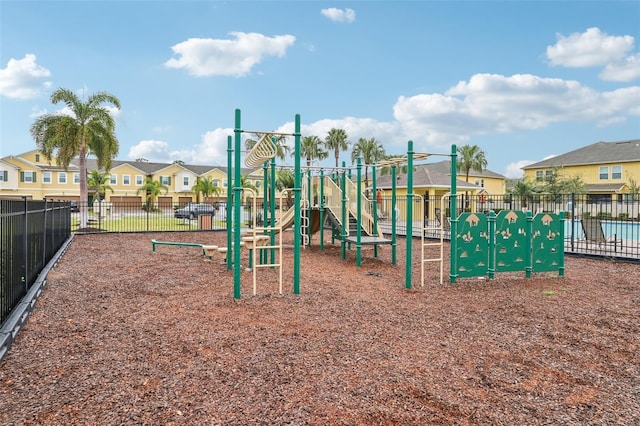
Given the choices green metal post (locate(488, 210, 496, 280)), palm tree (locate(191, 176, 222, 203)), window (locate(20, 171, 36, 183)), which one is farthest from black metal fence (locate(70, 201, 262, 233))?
window (locate(20, 171, 36, 183))

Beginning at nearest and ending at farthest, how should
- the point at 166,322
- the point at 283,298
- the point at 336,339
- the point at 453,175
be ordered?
1. the point at 336,339
2. the point at 166,322
3. the point at 283,298
4. the point at 453,175

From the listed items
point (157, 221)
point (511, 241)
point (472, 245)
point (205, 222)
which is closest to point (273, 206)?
point (472, 245)

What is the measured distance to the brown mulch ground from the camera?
3277 mm

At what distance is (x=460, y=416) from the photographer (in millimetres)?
3199

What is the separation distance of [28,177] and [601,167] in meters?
63.1

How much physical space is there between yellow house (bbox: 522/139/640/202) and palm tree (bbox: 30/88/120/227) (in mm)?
37866

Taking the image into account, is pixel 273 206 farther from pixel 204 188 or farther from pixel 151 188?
pixel 204 188

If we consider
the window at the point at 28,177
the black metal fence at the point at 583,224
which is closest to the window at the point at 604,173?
the black metal fence at the point at 583,224

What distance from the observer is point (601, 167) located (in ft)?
133

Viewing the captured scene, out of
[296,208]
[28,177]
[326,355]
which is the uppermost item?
[28,177]

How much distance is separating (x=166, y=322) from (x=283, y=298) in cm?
195

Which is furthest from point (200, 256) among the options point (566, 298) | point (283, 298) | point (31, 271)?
point (566, 298)

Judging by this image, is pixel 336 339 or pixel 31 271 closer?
pixel 336 339

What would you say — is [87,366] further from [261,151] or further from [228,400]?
[261,151]
